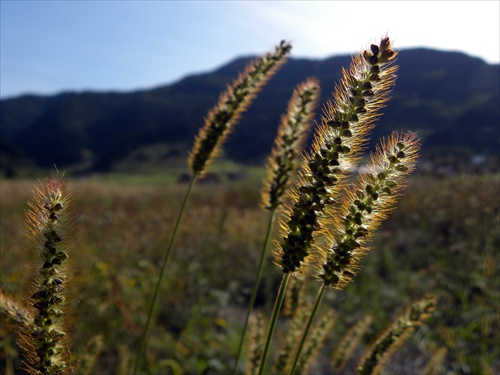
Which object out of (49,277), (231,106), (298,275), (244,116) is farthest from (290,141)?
(244,116)

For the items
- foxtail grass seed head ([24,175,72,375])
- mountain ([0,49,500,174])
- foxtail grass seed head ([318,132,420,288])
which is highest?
foxtail grass seed head ([318,132,420,288])

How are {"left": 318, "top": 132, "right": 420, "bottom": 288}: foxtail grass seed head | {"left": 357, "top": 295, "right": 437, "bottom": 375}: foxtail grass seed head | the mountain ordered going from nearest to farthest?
{"left": 318, "top": 132, "right": 420, "bottom": 288}: foxtail grass seed head → {"left": 357, "top": 295, "right": 437, "bottom": 375}: foxtail grass seed head → the mountain

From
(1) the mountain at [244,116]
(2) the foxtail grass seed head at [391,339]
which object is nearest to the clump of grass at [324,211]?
(2) the foxtail grass seed head at [391,339]

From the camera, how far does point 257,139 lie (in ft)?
278

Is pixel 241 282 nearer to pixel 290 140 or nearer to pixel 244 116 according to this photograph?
pixel 290 140

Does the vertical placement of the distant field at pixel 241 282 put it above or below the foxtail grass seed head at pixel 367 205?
below

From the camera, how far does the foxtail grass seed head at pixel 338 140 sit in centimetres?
131

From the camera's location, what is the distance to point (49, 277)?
124 centimetres

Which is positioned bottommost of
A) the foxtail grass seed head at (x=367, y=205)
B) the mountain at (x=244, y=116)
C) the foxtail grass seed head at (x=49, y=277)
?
the mountain at (x=244, y=116)

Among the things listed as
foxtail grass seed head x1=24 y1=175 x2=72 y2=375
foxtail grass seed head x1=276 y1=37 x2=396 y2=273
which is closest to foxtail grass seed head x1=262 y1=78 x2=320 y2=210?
foxtail grass seed head x1=276 y1=37 x2=396 y2=273

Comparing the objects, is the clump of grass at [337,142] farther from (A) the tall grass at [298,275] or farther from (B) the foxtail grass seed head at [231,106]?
(B) the foxtail grass seed head at [231,106]

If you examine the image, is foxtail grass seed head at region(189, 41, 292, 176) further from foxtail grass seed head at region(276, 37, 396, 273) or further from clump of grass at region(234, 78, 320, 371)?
foxtail grass seed head at region(276, 37, 396, 273)

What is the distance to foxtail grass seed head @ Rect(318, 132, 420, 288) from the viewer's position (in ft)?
4.54

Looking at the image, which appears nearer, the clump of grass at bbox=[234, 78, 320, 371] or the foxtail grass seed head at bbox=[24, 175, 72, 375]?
the foxtail grass seed head at bbox=[24, 175, 72, 375]
